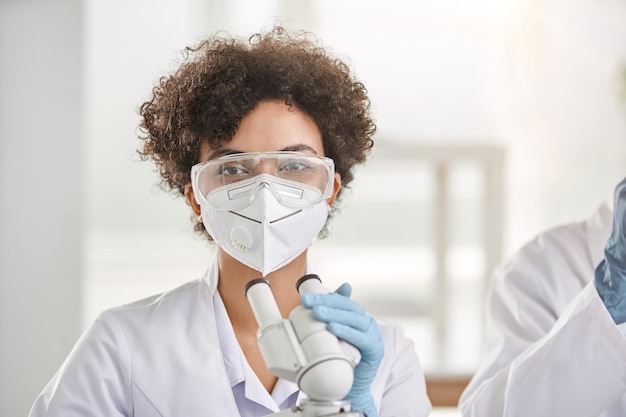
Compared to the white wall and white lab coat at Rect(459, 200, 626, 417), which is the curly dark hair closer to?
white lab coat at Rect(459, 200, 626, 417)

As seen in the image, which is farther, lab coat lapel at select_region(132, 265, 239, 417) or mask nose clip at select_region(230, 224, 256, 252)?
lab coat lapel at select_region(132, 265, 239, 417)

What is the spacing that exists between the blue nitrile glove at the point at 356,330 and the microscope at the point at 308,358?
17 mm

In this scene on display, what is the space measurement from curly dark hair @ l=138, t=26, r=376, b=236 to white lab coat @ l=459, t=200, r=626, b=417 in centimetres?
57

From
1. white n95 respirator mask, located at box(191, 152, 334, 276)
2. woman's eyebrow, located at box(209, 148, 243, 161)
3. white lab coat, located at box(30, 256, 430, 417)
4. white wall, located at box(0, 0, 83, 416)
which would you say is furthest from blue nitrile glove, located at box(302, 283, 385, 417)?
white wall, located at box(0, 0, 83, 416)

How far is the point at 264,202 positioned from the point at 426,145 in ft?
10.8

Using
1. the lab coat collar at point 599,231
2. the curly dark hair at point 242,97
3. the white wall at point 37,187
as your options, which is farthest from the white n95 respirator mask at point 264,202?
the white wall at point 37,187

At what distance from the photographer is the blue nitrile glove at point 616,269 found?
171cm

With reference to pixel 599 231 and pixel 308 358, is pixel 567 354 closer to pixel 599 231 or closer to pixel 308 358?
pixel 599 231

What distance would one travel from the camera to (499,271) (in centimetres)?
217

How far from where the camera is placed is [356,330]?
1293mm

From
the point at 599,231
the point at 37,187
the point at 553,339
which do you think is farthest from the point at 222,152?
the point at 37,187

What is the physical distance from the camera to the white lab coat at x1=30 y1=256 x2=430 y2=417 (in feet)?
5.05

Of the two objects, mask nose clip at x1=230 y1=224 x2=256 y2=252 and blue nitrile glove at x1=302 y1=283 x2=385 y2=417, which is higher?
mask nose clip at x1=230 y1=224 x2=256 y2=252

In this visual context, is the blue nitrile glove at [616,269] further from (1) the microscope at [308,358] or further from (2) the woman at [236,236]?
(1) the microscope at [308,358]
